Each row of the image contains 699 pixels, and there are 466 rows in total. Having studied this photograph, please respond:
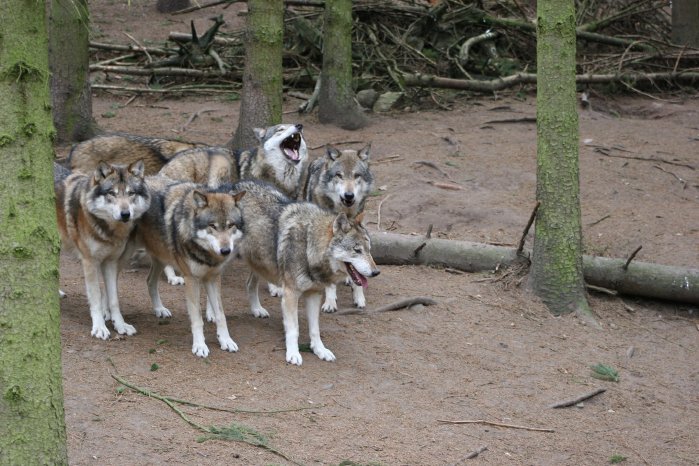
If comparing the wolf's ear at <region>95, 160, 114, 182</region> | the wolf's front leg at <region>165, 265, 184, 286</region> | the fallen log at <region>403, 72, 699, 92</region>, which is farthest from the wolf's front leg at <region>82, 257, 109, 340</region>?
the fallen log at <region>403, 72, 699, 92</region>

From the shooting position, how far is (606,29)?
68.4 ft

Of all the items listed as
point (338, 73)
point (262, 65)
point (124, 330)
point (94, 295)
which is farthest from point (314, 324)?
point (338, 73)

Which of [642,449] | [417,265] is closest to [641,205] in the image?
[417,265]

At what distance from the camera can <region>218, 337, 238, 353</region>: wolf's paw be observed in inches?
313

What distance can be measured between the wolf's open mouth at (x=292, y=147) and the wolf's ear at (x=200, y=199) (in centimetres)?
258

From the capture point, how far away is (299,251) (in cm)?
806

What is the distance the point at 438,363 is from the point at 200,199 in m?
2.93

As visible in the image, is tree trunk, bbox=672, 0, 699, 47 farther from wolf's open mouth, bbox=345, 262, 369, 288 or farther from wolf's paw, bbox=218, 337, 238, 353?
wolf's paw, bbox=218, 337, 238, 353

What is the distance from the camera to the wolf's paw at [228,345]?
26.1 ft

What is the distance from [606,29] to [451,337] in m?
14.3

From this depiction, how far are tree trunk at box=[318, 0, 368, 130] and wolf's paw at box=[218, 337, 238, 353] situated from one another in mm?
8556

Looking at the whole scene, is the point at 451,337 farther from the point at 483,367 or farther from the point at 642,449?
the point at 642,449

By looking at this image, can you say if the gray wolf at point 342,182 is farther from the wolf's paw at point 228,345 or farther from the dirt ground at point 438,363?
the wolf's paw at point 228,345

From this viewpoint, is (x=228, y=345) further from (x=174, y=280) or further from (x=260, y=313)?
(x=174, y=280)
